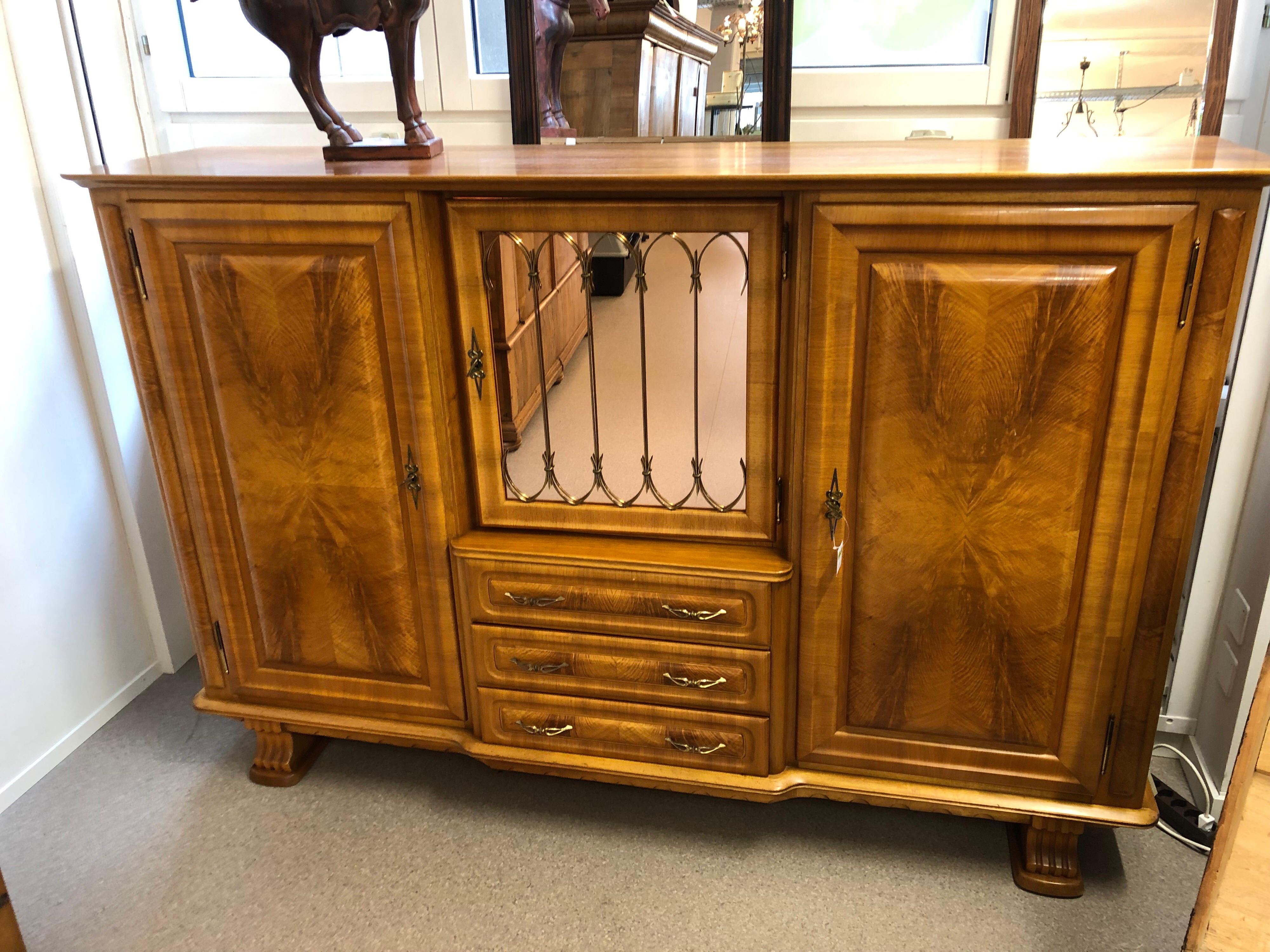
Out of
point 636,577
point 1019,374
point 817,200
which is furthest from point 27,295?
point 1019,374

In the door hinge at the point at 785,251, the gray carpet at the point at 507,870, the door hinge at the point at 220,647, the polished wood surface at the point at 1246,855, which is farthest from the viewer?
the door hinge at the point at 220,647

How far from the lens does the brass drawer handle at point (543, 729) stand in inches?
68.4

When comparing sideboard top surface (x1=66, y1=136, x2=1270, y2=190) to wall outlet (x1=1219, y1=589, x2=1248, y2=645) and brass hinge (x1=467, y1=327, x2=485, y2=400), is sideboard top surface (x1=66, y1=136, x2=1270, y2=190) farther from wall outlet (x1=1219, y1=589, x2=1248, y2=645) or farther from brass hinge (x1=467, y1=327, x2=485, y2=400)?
wall outlet (x1=1219, y1=589, x2=1248, y2=645)

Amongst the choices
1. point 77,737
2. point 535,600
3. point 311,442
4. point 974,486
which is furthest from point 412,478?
point 77,737

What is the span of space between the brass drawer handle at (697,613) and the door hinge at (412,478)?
18.6 inches

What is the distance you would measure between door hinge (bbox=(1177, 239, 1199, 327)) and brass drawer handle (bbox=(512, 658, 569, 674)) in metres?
1.11

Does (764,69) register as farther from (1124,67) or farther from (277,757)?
(277,757)

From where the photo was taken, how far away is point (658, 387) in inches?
60.1

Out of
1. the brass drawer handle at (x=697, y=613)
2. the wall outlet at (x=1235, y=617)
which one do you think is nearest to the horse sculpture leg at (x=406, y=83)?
the brass drawer handle at (x=697, y=613)

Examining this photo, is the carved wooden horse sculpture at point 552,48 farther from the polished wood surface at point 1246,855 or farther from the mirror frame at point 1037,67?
the polished wood surface at point 1246,855

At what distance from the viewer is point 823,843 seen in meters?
1.79

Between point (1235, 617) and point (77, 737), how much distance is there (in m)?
2.44

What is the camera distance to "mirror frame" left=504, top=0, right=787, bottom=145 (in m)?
1.74

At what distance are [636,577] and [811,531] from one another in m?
0.31
